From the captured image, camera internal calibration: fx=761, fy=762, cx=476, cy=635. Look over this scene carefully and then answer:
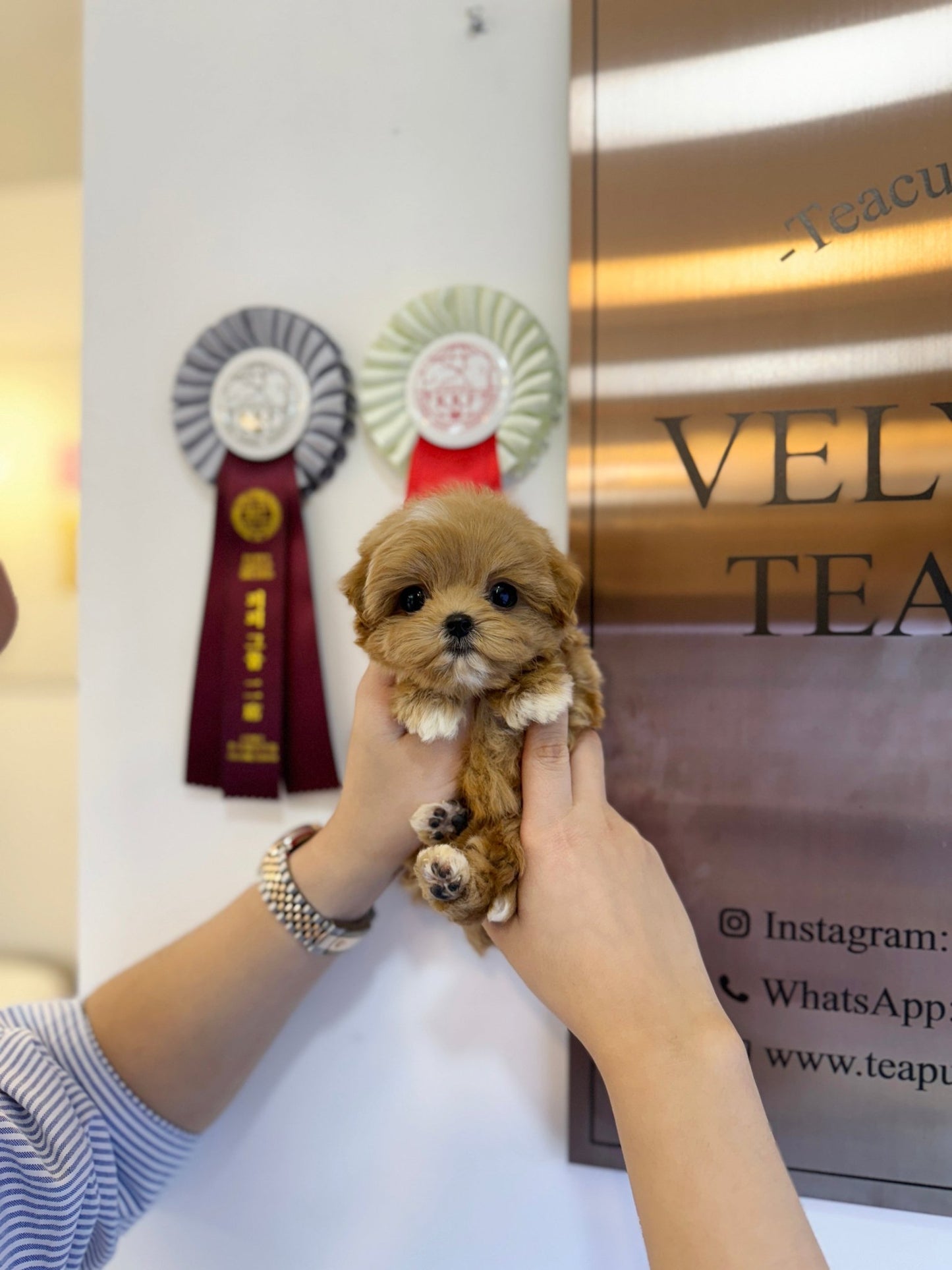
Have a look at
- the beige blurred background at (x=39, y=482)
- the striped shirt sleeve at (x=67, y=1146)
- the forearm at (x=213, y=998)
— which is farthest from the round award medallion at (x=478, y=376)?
the striped shirt sleeve at (x=67, y=1146)

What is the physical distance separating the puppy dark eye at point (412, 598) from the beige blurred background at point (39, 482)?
0.78 metres

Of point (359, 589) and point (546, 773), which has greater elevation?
point (359, 589)

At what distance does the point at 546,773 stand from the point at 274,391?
632 mm

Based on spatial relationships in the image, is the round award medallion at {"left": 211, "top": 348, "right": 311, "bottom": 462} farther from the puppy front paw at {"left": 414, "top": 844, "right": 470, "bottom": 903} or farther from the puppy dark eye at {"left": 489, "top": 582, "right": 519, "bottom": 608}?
the puppy front paw at {"left": 414, "top": 844, "right": 470, "bottom": 903}

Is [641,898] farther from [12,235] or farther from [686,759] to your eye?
[12,235]

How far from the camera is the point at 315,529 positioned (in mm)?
1017

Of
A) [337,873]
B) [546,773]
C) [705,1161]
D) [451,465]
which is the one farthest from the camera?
[451,465]

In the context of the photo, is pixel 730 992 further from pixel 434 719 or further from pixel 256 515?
pixel 256 515

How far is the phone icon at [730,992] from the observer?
861mm

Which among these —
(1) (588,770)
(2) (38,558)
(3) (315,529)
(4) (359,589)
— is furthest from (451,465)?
(2) (38,558)

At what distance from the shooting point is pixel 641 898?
677mm

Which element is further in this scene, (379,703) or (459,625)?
(379,703)

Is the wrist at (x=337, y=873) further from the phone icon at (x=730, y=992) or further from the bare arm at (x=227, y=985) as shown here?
the phone icon at (x=730, y=992)

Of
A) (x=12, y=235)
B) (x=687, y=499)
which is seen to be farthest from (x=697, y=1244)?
(x=12, y=235)
